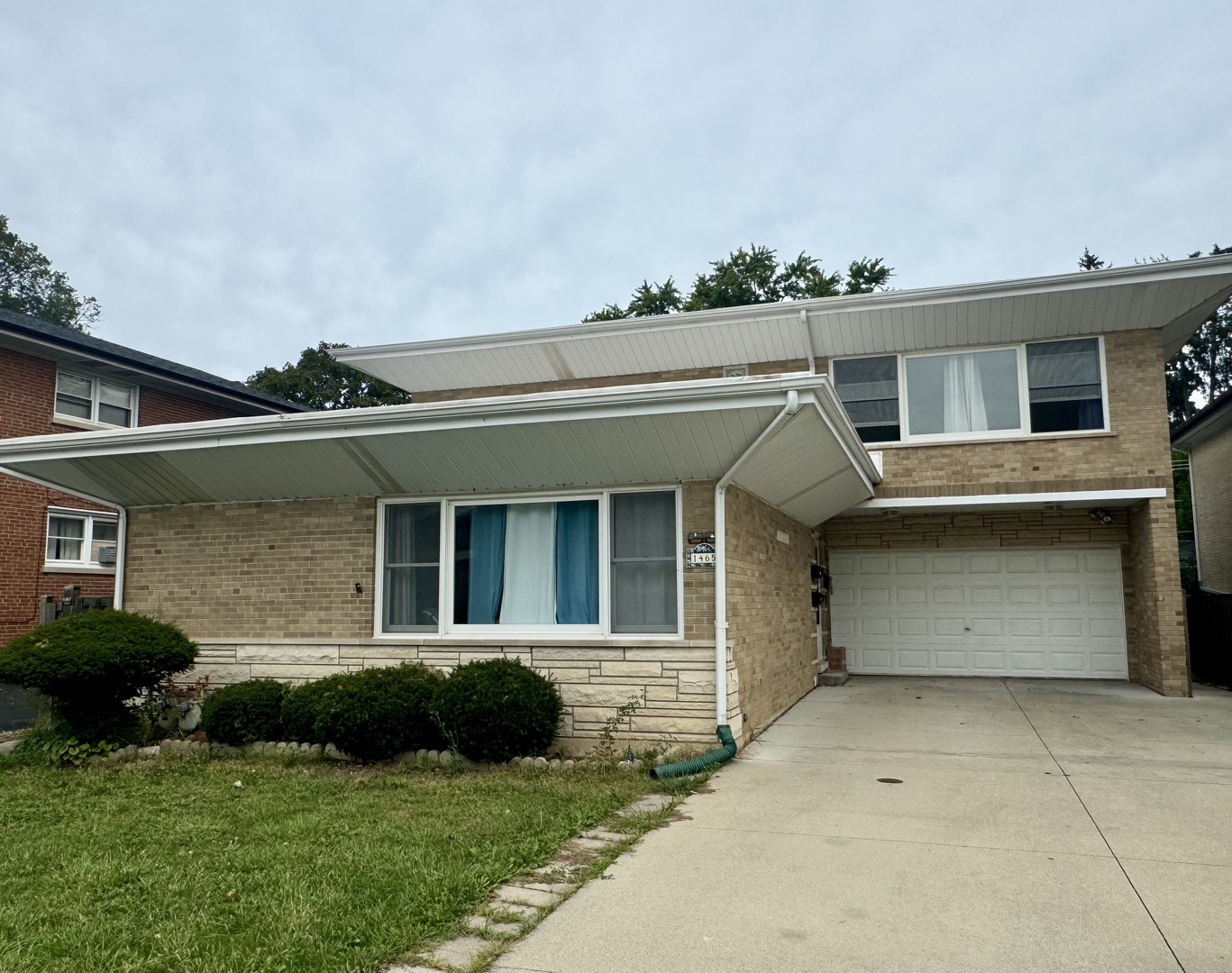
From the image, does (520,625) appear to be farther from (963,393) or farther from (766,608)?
(963,393)

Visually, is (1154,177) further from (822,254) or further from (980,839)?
(980,839)

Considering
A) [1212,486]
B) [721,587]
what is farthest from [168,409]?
[1212,486]

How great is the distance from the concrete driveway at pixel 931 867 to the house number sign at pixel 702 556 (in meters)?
1.77

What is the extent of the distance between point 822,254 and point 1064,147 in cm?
1041

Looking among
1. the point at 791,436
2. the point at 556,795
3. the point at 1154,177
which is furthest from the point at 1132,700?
the point at 1154,177

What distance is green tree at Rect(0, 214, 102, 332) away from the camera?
41.6 meters

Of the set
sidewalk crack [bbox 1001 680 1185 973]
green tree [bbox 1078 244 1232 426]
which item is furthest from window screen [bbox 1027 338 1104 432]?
green tree [bbox 1078 244 1232 426]

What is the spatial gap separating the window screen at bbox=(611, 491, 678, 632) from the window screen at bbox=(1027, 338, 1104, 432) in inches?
281

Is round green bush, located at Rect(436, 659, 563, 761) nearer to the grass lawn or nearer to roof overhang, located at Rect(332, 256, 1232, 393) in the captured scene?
the grass lawn

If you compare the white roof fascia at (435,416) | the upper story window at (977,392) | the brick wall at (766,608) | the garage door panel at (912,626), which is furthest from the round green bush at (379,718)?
the garage door panel at (912,626)

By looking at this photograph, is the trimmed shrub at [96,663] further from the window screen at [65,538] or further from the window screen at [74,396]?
the window screen at [74,396]

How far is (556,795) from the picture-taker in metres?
6.81

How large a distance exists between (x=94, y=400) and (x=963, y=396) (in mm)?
Result: 17074

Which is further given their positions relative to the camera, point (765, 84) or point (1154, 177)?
point (1154, 177)
